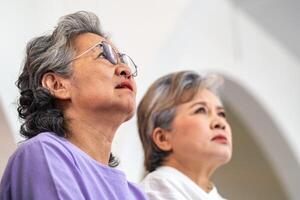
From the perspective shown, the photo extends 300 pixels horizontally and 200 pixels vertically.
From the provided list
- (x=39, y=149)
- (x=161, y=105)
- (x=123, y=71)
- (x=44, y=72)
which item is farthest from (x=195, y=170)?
(x=39, y=149)

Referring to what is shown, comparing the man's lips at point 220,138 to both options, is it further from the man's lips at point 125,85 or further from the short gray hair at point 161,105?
the man's lips at point 125,85

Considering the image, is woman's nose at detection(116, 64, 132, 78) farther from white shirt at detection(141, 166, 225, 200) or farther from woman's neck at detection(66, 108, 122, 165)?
white shirt at detection(141, 166, 225, 200)

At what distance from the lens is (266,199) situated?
5320 mm

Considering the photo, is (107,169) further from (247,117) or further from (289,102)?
(289,102)

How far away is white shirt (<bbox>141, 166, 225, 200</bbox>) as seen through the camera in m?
1.75

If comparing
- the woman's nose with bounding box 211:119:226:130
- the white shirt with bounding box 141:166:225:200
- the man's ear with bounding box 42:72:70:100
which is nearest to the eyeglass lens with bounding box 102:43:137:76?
the man's ear with bounding box 42:72:70:100

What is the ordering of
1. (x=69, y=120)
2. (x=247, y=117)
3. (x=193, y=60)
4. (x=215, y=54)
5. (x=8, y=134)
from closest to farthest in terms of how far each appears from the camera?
(x=69, y=120) → (x=8, y=134) → (x=193, y=60) → (x=215, y=54) → (x=247, y=117)

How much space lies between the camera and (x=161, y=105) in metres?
1.96

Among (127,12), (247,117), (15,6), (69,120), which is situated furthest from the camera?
(247,117)

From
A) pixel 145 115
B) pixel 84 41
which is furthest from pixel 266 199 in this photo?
pixel 84 41

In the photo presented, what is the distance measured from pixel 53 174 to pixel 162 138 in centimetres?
79

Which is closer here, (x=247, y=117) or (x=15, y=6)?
(x=15, y=6)

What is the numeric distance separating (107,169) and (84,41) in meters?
0.32

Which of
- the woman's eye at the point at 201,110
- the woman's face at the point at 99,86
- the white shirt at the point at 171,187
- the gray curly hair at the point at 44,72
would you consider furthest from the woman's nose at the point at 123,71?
the woman's eye at the point at 201,110
